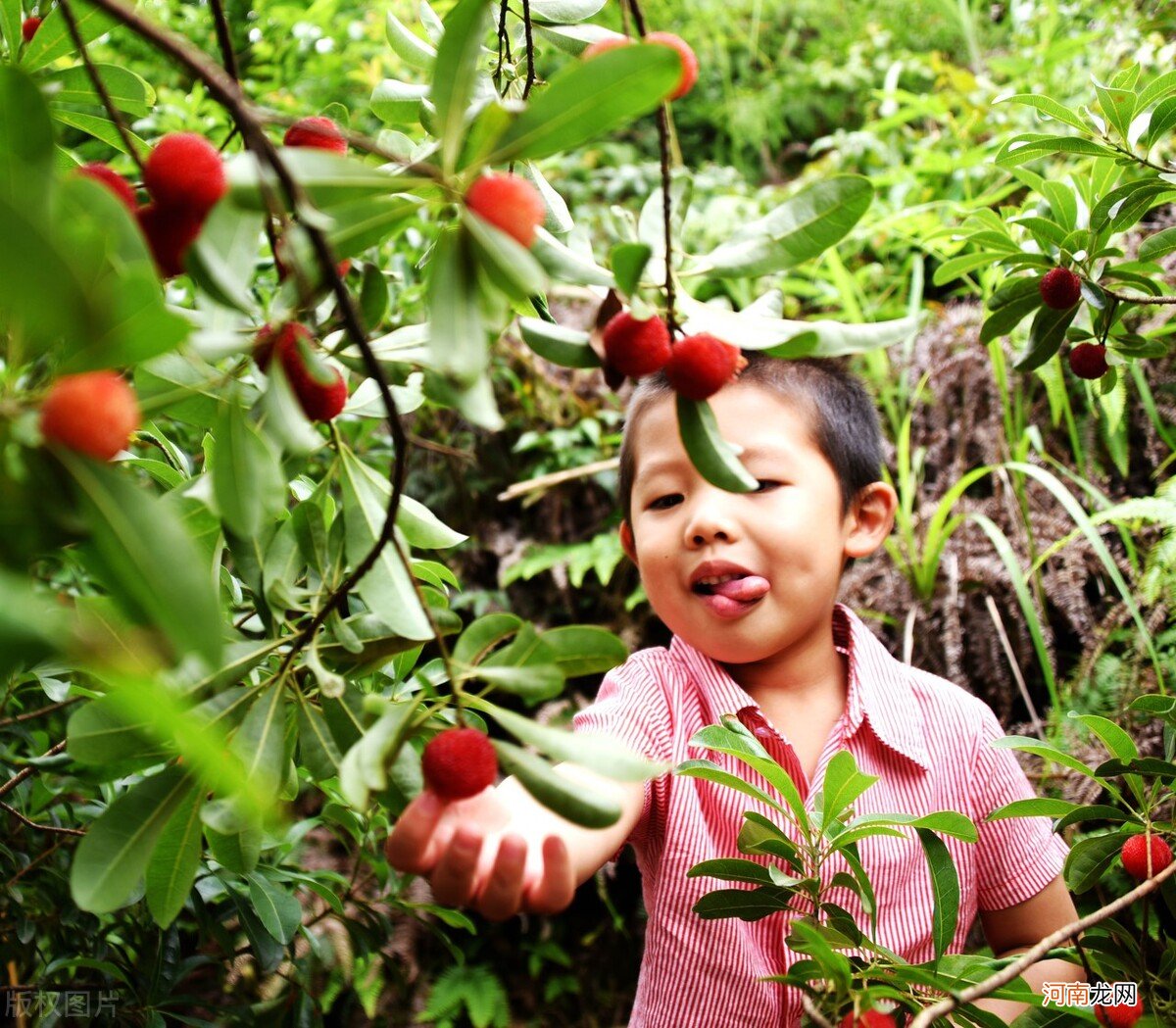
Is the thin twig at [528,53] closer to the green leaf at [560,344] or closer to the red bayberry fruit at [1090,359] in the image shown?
the green leaf at [560,344]

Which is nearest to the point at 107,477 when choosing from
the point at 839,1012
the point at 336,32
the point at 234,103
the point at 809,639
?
the point at 234,103

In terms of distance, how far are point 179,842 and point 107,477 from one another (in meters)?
0.34

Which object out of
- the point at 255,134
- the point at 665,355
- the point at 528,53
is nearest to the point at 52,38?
the point at 528,53

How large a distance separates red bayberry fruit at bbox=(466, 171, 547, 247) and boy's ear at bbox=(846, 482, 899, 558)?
804 millimetres

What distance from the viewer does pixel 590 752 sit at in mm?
509

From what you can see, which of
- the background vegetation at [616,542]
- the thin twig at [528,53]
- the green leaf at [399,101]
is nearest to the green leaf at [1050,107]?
the background vegetation at [616,542]

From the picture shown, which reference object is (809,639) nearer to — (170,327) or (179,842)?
(179,842)

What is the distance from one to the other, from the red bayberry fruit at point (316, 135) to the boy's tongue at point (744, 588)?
0.62 m

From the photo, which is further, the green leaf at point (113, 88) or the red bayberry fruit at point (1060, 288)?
the red bayberry fruit at point (1060, 288)

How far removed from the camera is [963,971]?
0.83 m

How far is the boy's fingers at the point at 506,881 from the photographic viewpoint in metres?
0.57

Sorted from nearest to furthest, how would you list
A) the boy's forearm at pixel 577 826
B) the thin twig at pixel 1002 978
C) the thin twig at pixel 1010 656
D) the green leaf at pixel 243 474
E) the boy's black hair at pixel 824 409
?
the green leaf at pixel 243 474 < the thin twig at pixel 1002 978 < the boy's forearm at pixel 577 826 < the boy's black hair at pixel 824 409 < the thin twig at pixel 1010 656

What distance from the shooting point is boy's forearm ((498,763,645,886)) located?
2.38ft

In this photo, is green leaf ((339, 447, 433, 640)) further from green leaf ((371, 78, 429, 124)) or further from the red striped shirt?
the red striped shirt
